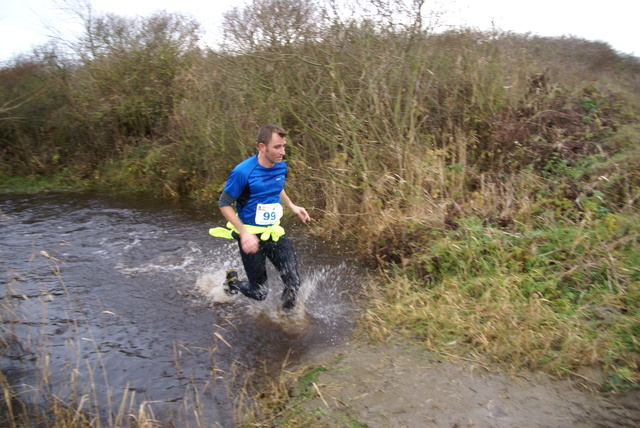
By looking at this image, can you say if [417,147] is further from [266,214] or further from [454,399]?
[454,399]

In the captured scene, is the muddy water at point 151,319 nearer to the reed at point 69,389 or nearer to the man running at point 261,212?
the reed at point 69,389

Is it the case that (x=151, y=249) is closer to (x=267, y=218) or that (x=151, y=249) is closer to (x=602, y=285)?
(x=267, y=218)

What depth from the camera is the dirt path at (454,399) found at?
3352mm

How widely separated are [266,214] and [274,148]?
0.70 metres

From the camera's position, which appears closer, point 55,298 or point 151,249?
point 55,298

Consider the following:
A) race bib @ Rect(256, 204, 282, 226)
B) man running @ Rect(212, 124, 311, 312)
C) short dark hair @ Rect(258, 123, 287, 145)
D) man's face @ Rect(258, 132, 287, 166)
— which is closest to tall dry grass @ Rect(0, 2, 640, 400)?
man running @ Rect(212, 124, 311, 312)

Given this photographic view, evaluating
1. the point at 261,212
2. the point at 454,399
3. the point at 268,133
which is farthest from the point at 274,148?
the point at 454,399

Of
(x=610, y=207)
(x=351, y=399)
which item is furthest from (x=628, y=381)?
(x=610, y=207)

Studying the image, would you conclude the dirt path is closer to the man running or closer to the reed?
the reed

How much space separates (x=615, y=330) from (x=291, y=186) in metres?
6.30

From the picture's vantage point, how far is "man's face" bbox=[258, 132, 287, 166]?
4.46m

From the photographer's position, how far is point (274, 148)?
4484 mm

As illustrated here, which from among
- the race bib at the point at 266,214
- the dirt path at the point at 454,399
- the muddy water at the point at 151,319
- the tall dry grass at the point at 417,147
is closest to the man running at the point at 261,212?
the race bib at the point at 266,214

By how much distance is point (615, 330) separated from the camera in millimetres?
4102
